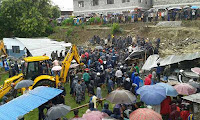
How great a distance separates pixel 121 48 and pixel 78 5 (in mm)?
20725

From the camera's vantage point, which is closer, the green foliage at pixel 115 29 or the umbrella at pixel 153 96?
the umbrella at pixel 153 96

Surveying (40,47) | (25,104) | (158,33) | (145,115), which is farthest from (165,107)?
(158,33)

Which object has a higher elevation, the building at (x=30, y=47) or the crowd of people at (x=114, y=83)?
the building at (x=30, y=47)

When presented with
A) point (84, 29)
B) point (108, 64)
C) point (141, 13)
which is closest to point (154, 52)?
point (108, 64)

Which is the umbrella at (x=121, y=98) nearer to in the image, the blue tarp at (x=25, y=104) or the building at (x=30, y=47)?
the blue tarp at (x=25, y=104)

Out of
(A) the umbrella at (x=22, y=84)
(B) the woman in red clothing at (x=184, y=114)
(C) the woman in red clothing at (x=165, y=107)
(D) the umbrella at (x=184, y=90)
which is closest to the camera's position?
(B) the woman in red clothing at (x=184, y=114)

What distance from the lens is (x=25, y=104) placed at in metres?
6.48

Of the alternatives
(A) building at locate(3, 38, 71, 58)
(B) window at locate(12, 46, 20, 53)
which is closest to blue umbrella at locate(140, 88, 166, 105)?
(A) building at locate(3, 38, 71, 58)

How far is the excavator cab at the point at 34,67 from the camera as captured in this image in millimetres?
10062

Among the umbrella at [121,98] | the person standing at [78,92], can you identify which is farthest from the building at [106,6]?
the umbrella at [121,98]

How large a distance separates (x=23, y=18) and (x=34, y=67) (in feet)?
57.7

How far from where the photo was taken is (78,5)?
37.2 meters

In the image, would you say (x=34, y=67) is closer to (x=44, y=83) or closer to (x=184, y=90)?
(x=44, y=83)

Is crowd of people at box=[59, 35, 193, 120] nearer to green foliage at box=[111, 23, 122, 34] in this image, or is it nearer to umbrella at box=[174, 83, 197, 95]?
umbrella at box=[174, 83, 197, 95]
